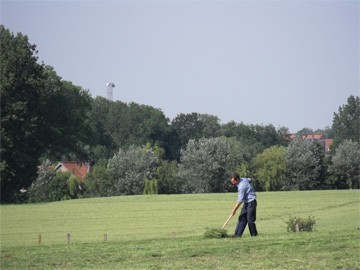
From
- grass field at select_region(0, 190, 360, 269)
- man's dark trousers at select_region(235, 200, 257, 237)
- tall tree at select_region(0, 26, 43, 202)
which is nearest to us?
grass field at select_region(0, 190, 360, 269)

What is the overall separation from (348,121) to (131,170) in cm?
6255

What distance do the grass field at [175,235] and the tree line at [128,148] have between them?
915 cm

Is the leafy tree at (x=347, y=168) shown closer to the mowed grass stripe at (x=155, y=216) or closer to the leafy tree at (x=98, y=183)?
the leafy tree at (x=98, y=183)

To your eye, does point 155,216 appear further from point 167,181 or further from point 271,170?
point 271,170

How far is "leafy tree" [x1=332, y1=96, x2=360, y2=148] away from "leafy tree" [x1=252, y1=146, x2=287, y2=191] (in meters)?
36.2

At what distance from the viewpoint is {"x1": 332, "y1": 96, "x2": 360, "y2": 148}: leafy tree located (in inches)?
5989

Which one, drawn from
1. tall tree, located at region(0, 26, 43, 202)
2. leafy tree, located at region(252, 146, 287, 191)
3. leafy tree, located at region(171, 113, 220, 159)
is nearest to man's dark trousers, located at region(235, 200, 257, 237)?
A: tall tree, located at region(0, 26, 43, 202)

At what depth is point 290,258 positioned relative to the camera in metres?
19.6

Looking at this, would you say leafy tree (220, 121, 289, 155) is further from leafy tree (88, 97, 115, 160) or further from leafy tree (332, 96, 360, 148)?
leafy tree (88, 97, 115, 160)

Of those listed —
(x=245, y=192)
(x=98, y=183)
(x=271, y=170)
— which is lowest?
(x=245, y=192)

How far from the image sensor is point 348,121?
516ft

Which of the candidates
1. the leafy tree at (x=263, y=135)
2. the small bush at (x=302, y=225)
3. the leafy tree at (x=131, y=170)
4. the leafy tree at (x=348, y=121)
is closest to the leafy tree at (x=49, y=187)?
the leafy tree at (x=131, y=170)

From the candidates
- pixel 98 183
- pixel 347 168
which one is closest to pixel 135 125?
pixel 98 183

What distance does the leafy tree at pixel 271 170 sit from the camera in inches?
4373
